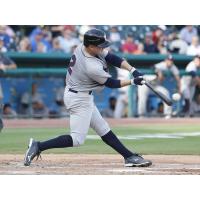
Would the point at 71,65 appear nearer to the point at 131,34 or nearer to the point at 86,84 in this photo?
the point at 86,84

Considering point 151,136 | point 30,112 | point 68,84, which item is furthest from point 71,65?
point 30,112

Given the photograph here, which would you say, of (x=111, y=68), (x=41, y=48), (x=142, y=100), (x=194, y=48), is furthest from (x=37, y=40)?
(x=194, y=48)

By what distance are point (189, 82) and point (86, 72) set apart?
34.9 feet

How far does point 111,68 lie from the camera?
18094 mm

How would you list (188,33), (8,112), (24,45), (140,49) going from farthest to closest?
(188,33)
(140,49)
(24,45)
(8,112)

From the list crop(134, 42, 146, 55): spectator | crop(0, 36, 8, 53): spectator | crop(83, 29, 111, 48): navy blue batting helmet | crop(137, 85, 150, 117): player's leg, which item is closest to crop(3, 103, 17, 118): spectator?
crop(0, 36, 8, 53): spectator

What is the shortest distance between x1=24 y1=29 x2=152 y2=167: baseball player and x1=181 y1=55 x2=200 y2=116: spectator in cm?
1000

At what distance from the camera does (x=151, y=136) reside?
12.8 meters

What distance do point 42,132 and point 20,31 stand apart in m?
5.27

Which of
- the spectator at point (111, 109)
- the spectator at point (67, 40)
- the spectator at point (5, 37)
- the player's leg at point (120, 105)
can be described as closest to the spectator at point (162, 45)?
the player's leg at point (120, 105)

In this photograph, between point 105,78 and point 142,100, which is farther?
point 142,100

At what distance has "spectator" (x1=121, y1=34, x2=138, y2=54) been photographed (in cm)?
1841

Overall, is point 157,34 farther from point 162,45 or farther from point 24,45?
point 24,45

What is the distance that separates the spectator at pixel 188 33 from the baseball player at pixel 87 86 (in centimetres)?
1121
